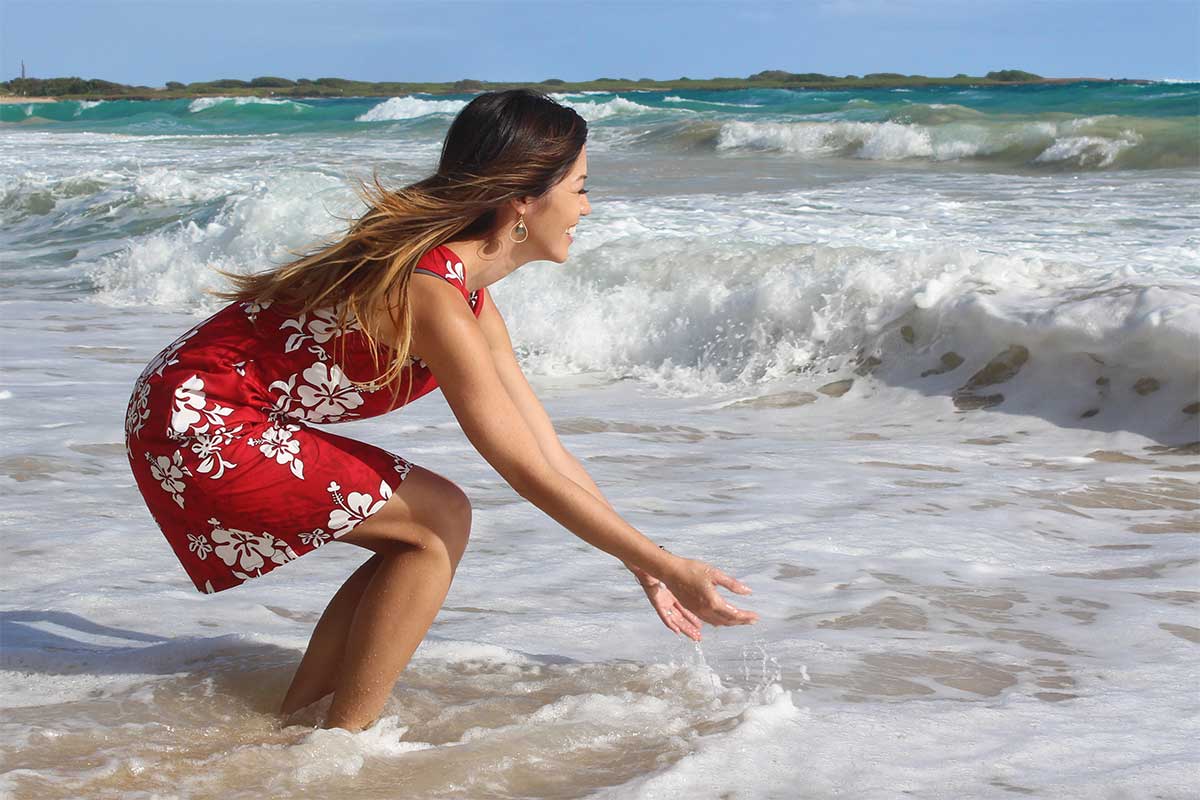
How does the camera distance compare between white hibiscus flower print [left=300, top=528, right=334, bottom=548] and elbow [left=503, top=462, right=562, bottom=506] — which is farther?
white hibiscus flower print [left=300, top=528, right=334, bottom=548]

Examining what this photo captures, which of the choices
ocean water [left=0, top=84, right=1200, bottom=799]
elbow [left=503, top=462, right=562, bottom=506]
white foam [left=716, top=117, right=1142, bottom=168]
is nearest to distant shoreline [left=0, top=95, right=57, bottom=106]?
white foam [left=716, top=117, right=1142, bottom=168]

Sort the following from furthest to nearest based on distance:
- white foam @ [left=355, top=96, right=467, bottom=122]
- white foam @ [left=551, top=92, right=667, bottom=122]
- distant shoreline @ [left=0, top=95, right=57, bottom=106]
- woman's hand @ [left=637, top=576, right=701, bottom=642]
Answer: distant shoreline @ [left=0, top=95, right=57, bottom=106]
white foam @ [left=355, top=96, right=467, bottom=122]
white foam @ [left=551, top=92, right=667, bottom=122]
woman's hand @ [left=637, top=576, right=701, bottom=642]

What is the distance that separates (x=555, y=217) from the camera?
2555 millimetres

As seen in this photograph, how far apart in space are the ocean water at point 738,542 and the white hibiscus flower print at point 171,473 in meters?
0.53

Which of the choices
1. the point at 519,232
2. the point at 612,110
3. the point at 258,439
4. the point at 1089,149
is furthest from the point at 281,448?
the point at 612,110

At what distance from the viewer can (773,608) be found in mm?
3689

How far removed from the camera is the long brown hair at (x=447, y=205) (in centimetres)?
242

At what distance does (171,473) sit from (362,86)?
6750cm

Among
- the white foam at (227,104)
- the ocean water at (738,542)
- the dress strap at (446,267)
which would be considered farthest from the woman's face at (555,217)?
the white foam at (227,104)

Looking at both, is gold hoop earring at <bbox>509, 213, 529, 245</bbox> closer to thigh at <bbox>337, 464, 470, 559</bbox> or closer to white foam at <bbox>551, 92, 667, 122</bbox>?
thigh at <bbox>337, 464, 470, 559</bbox>

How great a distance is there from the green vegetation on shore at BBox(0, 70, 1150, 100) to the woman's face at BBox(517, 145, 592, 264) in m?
52.5

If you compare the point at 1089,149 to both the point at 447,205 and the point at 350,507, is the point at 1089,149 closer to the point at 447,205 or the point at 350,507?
the point at 447,205

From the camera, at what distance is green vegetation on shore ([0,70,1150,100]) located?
188ft

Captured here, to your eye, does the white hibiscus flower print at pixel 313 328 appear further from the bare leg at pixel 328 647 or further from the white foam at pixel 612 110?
the white foam at pixel 612 110
